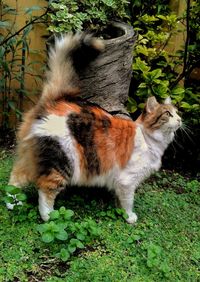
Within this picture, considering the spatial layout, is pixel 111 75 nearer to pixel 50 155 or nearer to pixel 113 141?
pixel 113 141

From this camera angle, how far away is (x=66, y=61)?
11.2 ft

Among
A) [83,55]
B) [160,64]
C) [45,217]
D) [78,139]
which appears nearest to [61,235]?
[45,217]

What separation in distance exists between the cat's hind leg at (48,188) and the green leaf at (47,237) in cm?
36

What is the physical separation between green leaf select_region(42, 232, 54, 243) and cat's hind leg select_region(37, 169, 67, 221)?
0.36m

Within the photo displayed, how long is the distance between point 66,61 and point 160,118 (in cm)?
82

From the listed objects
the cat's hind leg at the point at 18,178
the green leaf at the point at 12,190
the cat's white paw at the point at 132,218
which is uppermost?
the green leaf at the point at 12,190

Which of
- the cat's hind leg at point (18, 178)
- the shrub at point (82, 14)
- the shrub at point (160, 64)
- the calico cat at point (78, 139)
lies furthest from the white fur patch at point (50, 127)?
the shrub at point (160, 64)

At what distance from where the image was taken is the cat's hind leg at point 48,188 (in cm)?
324

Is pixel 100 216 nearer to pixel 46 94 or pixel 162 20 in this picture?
pixel 46 94

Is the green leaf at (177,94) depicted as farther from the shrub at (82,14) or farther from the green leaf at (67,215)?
the green leaf at (67,215)

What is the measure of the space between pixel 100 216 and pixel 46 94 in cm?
102

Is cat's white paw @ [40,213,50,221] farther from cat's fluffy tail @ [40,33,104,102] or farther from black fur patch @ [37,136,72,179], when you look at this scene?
cat's fluffy tail @ [40,33,104,102]

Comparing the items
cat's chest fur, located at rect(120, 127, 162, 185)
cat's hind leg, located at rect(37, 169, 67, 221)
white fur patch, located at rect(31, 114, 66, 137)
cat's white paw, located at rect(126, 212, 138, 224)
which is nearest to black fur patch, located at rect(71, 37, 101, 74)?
white fur patch, located at rect(31, 114, 66, 137)

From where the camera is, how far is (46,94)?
342 cm
